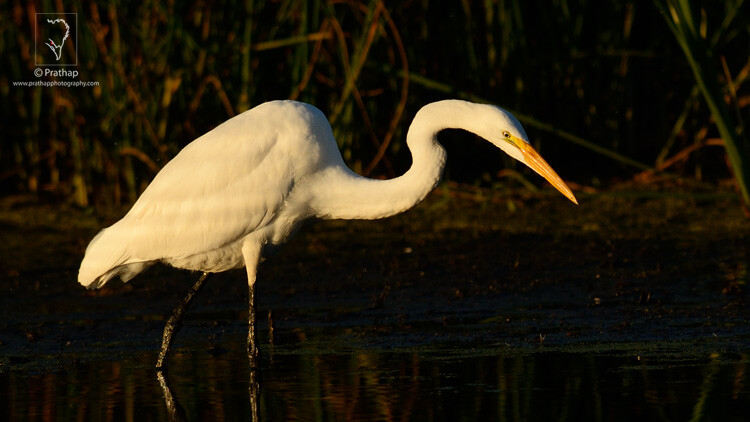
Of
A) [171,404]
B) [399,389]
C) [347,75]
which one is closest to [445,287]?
[347,75]

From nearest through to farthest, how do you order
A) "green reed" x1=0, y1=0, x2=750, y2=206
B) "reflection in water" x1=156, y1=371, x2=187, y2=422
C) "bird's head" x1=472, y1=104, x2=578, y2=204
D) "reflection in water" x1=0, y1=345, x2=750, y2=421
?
1. "reflection in water" x1=0, y1=345, x2=750, y2=421
2. "reflection in water" x1=156, y1=371, x2=187, y2=422
3. "bird's head" x1=472, y1=104, x2=578, y2=204
4. "green reed" x1=0, y1=0, x2=750, y2=206

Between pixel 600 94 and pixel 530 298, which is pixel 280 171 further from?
pixel 600 94

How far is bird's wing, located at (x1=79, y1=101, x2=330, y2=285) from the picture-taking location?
226 inches

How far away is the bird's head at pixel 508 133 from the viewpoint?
17.8 ft

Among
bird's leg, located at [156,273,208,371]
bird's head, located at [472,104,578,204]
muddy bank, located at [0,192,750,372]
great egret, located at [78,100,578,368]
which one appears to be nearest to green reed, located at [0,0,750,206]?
muddy bank, located at [0,192,750,372]

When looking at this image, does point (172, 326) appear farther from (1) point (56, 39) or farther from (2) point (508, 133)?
(1) point (56, 39)

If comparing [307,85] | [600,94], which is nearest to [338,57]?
[307,85]

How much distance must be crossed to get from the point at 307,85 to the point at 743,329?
440 cm

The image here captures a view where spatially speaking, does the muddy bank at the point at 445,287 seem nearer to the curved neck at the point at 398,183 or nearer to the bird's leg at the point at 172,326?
the bird's leg at the point at 172,326

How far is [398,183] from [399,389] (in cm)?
122

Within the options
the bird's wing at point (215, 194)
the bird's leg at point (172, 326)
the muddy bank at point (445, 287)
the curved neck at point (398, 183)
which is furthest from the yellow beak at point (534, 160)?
the bird's leg at point (172, 326)

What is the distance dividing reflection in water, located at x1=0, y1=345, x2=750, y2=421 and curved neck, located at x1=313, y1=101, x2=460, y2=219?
0.73 metres

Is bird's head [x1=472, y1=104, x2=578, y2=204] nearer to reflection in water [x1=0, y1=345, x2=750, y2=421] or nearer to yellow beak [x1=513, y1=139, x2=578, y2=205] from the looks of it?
yellow beak [x1=513, y1=139, x2=578, y2=205]

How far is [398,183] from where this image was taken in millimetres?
5703
